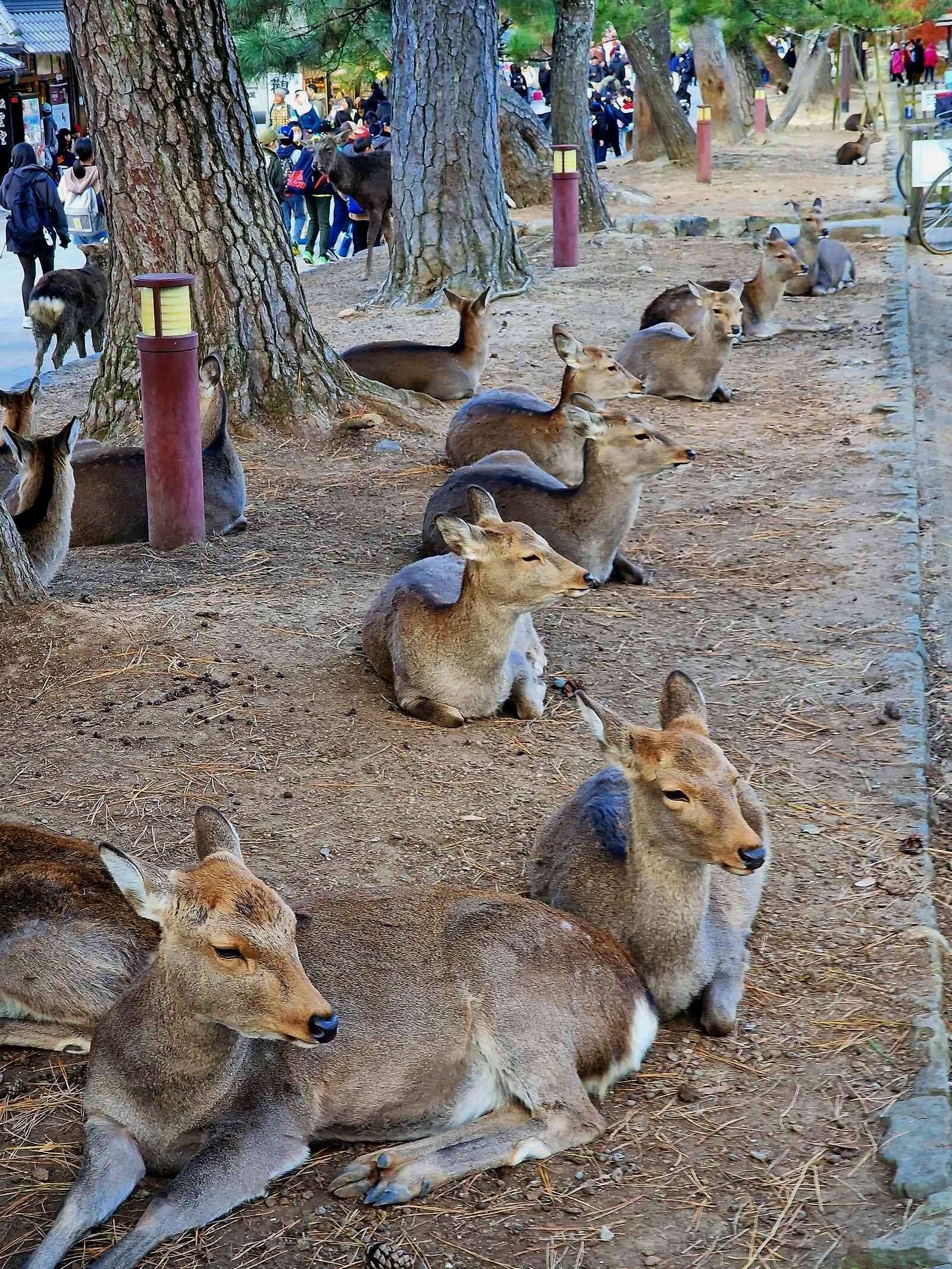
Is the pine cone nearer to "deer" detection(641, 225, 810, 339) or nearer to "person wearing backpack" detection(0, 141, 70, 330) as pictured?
"deer" detection(641, 225, 810, 339)

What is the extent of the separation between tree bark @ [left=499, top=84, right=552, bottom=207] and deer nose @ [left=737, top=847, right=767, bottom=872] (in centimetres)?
1937

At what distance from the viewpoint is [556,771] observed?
5395 millimetres

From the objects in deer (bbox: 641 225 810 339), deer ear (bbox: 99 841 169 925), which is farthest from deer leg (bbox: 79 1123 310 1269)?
deer (bbox: 641 225 810 339)

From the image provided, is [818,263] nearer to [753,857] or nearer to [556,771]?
[556,771]

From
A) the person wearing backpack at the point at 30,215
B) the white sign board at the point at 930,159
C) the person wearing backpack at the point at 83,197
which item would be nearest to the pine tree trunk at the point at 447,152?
the person wearing backpack at the point at 30,215

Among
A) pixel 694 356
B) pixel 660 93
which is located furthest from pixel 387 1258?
pixel 660 93

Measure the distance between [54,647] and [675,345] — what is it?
21.8ft

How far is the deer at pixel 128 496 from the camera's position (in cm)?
809

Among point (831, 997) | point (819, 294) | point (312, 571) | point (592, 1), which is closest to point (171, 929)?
point (831, 997)

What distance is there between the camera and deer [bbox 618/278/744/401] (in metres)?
11.4

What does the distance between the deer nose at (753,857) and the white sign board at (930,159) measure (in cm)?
1546

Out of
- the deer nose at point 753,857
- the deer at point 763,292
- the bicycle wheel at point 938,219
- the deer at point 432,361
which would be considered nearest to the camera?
the deer nose at point 753,857

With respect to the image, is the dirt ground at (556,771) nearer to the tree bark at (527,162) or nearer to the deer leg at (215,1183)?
the deer leg at (215,1183)

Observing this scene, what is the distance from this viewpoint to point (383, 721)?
5.80 metres
